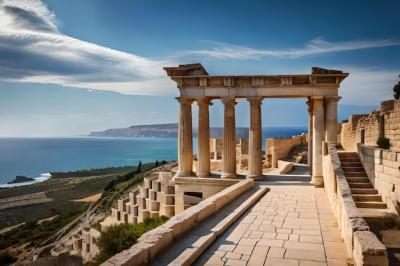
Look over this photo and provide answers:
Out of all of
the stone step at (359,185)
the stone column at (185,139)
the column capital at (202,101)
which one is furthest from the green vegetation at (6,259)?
the stone step at (359,185)

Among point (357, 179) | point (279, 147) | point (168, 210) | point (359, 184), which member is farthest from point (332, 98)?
point (279, 147)

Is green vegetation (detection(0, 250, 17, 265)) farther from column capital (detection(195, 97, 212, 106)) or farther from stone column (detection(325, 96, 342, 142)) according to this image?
stone column (detection(325, 96, 342, 142))

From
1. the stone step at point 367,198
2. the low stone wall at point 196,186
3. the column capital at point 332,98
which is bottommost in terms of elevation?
the low stone wall at point 196,186

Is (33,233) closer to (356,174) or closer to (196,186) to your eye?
(196,186)

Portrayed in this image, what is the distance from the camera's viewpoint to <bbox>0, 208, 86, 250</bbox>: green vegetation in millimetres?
37312

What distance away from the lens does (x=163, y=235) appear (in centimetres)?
730

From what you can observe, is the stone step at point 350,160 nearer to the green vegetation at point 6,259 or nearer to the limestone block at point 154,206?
the limestone block at point 154,206

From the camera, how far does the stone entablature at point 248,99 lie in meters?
18.8

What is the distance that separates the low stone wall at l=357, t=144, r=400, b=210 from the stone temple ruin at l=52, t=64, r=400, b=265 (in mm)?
34

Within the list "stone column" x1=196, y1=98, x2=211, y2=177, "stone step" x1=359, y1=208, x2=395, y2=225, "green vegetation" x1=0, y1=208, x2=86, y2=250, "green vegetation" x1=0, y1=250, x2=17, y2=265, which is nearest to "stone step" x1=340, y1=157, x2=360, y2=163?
"stone step" x1=359, y1=208, x2=395, y2=225

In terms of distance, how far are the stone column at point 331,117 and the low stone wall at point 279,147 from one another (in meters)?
14.1

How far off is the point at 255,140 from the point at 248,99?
225 cm

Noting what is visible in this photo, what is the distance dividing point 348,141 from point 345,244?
771 inches

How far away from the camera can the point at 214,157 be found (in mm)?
38312
